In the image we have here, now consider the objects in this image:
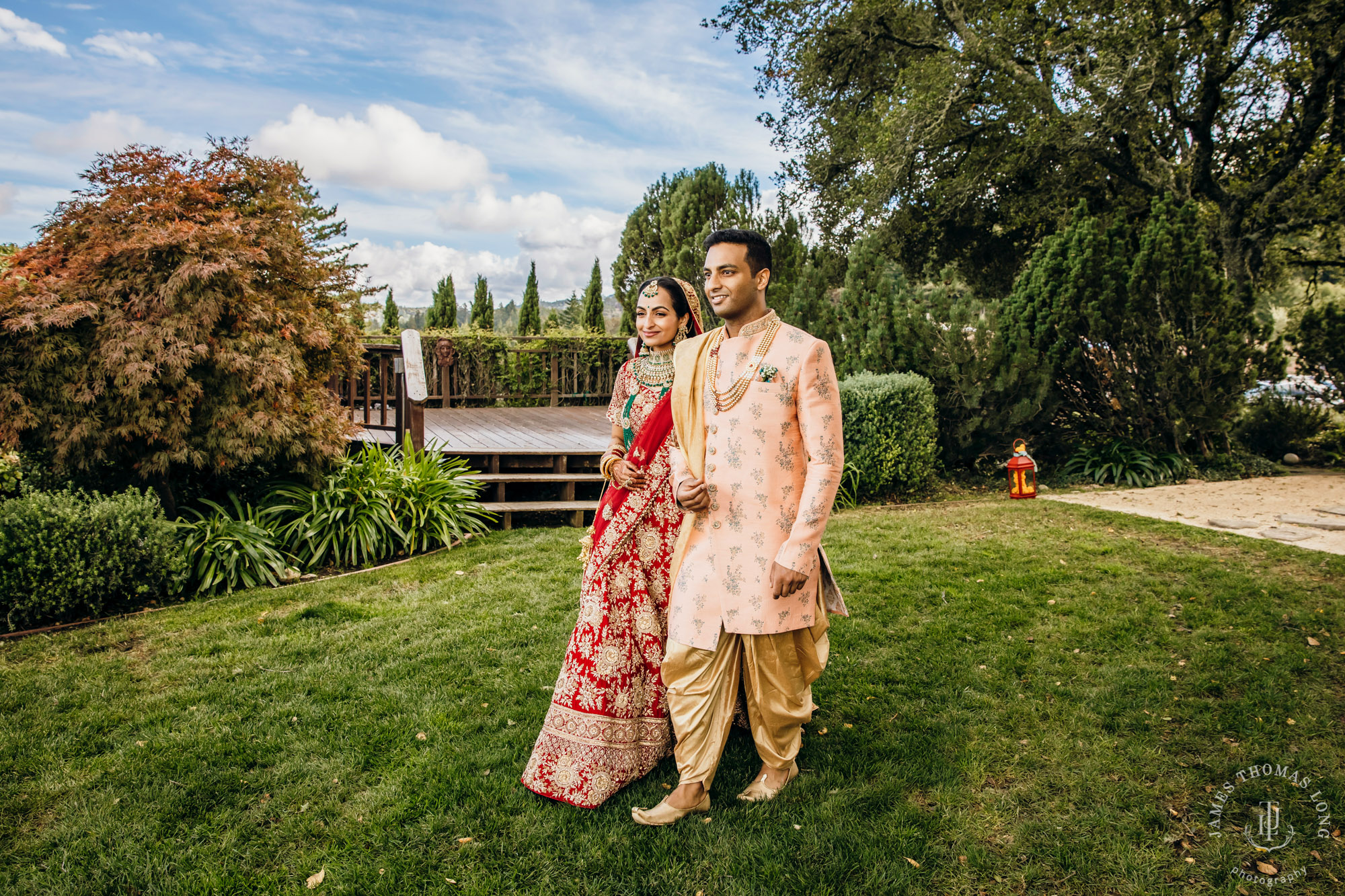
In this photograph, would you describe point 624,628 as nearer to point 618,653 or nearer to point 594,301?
A: point 618,653

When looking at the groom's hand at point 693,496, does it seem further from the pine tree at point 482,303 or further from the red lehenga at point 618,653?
the pine tree at point 482,303

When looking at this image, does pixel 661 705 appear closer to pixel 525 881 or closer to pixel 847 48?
pixel 525 881

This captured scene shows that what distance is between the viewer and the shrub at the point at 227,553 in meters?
4.95

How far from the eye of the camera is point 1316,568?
512 cm

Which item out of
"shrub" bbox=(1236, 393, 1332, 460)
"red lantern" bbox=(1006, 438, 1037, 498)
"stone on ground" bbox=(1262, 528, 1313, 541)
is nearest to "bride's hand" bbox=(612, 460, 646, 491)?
"stone on ground" bbox=(1262, 528, 1313, 541)

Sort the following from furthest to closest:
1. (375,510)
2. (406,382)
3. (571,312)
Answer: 1. (571,312)
2. (406,382)
3. (375,510)

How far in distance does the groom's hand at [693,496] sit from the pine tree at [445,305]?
19.7 meters

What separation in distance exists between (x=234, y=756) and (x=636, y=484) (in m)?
1.90

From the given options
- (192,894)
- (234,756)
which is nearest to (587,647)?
(192,894)

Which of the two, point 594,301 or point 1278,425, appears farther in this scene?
point 594,301

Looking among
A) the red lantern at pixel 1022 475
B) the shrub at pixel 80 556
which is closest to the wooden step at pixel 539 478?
the shrub at pixel 80 556

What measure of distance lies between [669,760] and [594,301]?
16.2 m

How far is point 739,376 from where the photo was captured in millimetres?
2410

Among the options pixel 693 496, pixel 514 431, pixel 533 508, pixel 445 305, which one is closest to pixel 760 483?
pixel 693 496
